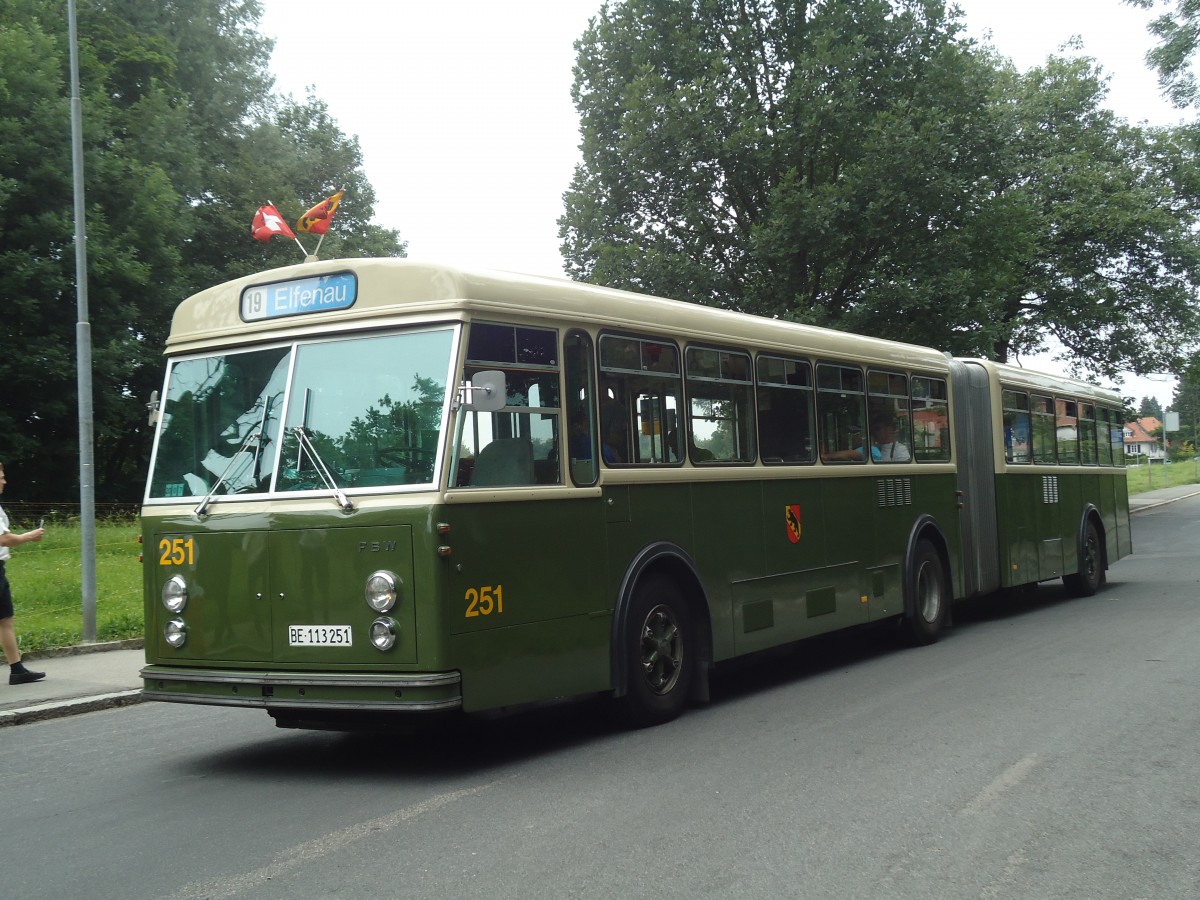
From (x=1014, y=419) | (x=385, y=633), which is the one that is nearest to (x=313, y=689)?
(x=385, y=633)

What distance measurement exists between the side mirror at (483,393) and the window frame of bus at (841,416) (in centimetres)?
485

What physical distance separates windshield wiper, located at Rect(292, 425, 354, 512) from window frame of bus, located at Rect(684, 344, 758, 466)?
9.93ft

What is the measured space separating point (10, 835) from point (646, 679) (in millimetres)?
3960

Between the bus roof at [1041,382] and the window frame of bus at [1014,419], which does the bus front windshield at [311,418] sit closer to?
the bus roof at [1041,382]

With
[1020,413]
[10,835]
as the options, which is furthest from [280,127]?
[10,835]

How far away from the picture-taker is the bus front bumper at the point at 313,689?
22.2ft

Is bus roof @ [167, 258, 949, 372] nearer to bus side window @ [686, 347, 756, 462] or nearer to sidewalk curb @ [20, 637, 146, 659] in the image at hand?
bus side window @ [686, 347, 756, 462]

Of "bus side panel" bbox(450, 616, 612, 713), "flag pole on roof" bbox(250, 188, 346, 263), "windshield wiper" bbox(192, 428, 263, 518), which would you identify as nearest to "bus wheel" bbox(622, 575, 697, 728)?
"bus side panel" bbox(450, 616, 612, 713)

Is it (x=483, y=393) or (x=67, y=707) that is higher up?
(x=483, y=393)

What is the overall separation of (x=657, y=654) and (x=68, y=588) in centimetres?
1092

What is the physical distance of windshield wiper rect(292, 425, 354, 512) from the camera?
23.2ft

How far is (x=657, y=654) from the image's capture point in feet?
28.2

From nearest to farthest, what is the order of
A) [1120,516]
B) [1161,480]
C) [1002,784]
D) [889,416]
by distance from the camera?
[1002,784] → [889,416] → [1120,516] → [1161,480]

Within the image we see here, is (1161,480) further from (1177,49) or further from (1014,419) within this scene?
(1014,419)
